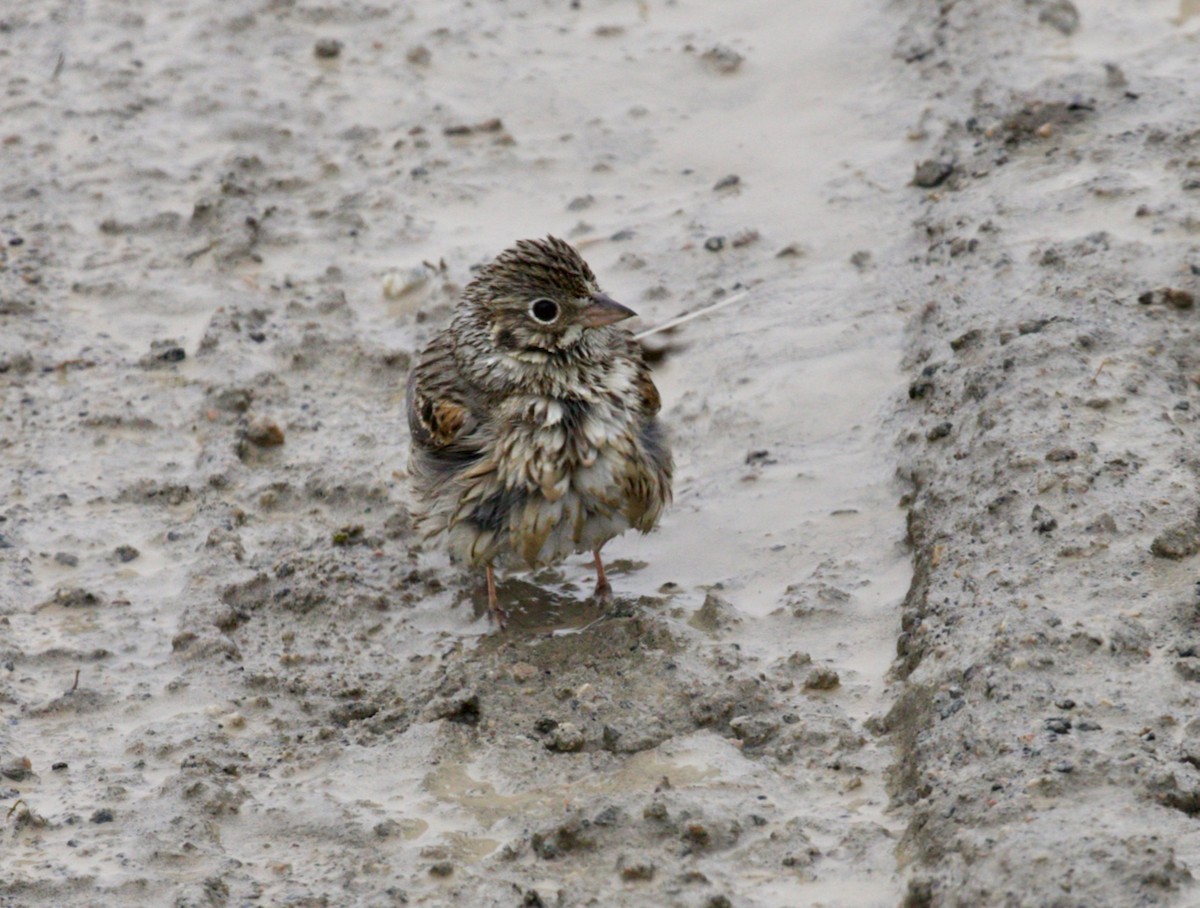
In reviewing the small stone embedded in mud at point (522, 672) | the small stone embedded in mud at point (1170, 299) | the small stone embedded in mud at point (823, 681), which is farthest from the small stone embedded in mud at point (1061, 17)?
the small stone embedded in mud at point (522, 672)

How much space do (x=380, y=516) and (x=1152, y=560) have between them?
325 centimetres

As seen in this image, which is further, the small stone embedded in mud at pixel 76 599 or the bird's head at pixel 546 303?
the small stone embedded in mud at pixel 76 599

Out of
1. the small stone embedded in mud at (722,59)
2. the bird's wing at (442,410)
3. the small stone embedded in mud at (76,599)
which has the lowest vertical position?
the small stone embedded in mud at (76,599)

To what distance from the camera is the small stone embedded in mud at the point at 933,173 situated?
26.5 feet

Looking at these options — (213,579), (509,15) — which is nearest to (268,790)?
(213,579)

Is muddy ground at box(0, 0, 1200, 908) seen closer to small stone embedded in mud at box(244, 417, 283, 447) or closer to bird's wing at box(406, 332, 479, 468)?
small stone embedded in mud at box(244, 417, 283, 447)

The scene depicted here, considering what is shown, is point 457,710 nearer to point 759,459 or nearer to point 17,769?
point 17,769

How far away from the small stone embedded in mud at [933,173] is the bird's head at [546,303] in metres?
2.71

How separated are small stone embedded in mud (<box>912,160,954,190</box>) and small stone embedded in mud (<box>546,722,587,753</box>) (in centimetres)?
415

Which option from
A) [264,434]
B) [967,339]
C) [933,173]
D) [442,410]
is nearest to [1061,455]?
[967,339]

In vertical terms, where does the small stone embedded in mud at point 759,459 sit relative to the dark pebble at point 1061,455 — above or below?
below

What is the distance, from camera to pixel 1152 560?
5.07 meters

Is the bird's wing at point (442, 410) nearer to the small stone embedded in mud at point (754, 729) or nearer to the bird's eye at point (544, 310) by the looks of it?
the bird's eye at point (544, 310)

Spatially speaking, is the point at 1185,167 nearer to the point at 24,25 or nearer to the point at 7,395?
the point at 7,395
